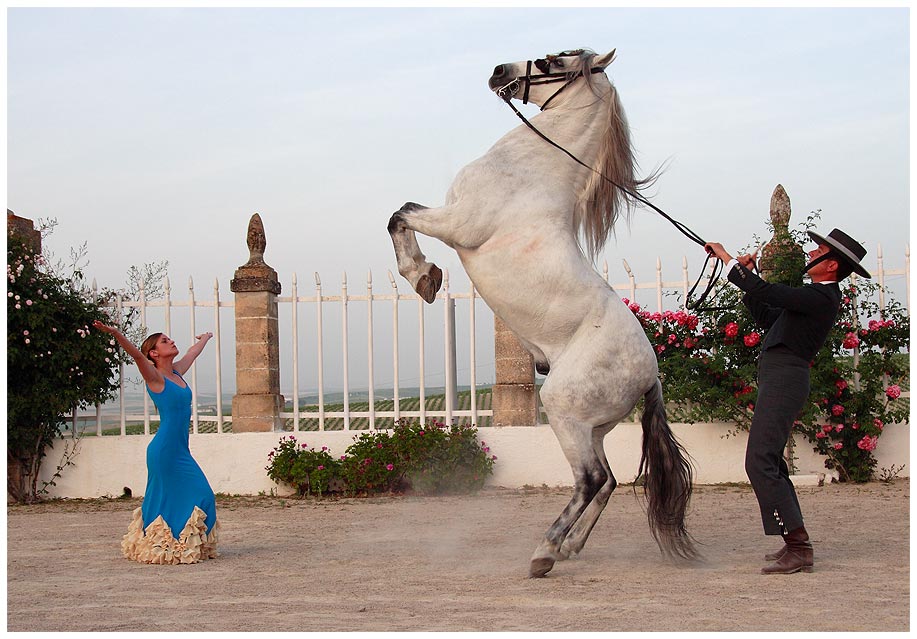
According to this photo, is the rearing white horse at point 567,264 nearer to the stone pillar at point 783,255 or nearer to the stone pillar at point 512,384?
the stone pillar at point 512,384

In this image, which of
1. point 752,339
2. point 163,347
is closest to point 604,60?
point 163,347

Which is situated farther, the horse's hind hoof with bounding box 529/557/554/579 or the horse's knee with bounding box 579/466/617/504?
the horse's knee with bounding box 579/466/617/504

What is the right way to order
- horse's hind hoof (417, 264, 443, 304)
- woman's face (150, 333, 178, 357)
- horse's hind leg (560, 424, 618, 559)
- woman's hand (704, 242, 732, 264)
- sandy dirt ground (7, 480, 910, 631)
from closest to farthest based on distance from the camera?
1. sandy dirt ground (7, 480, 910, 631)
2. woman's hand (704, 242, 732, 264)
3. horse's hind hoof (417, 264, 443, 304)
4. horse's hind leg (560, 424, 618, 559)
5. woman's face (150, 333, 178, 357)

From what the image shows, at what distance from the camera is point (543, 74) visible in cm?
498

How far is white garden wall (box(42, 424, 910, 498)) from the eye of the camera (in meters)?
8.82

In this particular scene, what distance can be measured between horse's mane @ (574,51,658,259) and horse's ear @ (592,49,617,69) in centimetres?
3

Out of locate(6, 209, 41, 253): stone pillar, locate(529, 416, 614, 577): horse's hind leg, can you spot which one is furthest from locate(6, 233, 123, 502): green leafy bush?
locate(529, 416, 614, 577): horse's hind leg

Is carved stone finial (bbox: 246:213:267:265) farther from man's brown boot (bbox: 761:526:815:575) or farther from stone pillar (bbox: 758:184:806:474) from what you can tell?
man's brown boot (bbox: 761:526:815:575)

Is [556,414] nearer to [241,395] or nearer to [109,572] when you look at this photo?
[109,572]

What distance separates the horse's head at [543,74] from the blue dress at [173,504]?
258 centimetres

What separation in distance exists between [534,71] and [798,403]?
2.12 m

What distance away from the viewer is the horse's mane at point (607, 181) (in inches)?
→ 194

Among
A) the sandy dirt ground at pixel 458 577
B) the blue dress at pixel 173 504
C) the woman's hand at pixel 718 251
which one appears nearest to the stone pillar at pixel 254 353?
the sandy dirt ground at pixel 458 577

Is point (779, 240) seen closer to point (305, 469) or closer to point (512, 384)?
point (512, 384)
